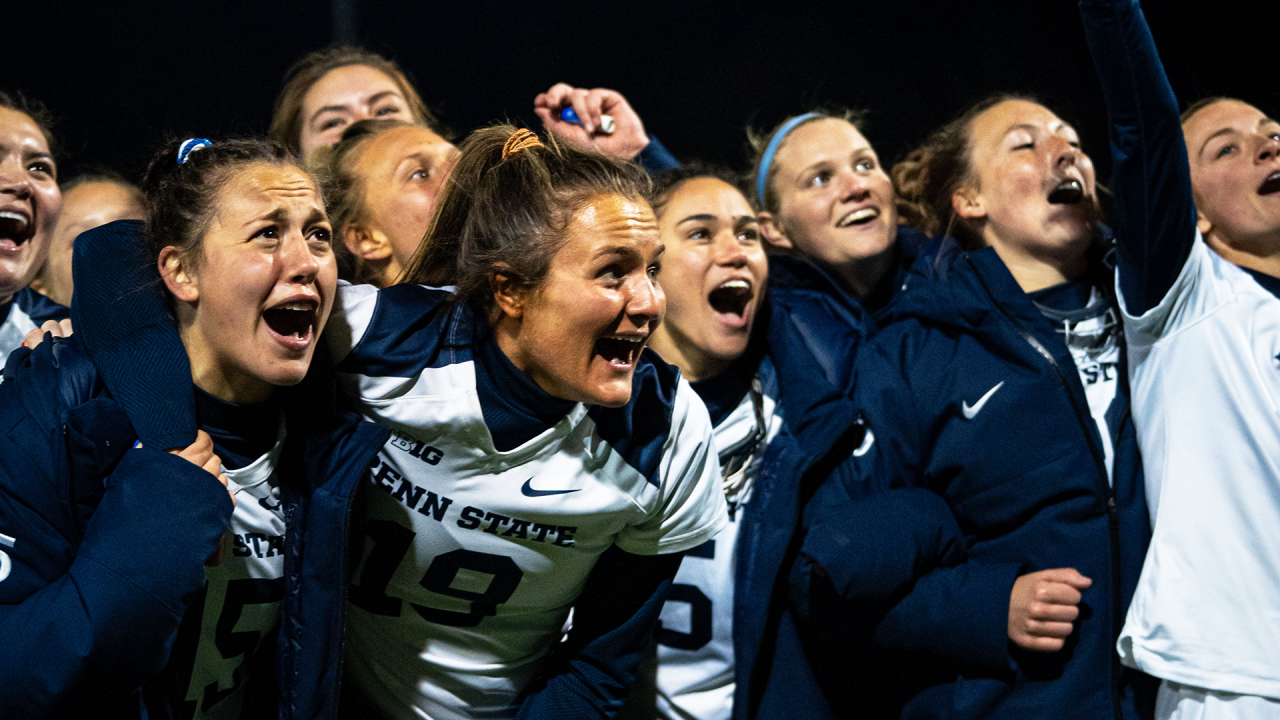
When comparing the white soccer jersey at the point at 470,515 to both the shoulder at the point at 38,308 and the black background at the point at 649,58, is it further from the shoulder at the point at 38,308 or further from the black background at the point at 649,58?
the black background at the point at 649,58

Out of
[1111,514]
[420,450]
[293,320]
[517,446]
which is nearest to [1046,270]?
[1111,514]

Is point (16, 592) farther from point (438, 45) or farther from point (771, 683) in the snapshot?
point (438, 45)

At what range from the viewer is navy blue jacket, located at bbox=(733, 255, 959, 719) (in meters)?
1.60

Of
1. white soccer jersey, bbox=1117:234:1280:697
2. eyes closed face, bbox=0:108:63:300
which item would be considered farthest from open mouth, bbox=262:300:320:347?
white soccer jersey, bbox=1117:234:1280:697

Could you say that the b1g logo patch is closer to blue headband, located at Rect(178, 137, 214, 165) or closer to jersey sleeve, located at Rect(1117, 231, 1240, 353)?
blue headband, located at Rect(178, 137, 214, 165)

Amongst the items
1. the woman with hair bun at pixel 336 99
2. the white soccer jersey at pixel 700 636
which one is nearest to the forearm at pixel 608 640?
the white soccer jersey at pixel 700 636

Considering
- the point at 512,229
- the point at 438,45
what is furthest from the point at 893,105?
the point at 512,229

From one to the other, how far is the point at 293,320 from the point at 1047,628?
120 cm

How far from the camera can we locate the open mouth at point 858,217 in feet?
6.96

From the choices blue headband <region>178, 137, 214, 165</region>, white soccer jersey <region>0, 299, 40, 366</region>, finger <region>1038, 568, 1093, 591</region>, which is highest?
blue headband <region>178, 137, 214, 165</region>

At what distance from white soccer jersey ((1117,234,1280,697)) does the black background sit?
2.59ft

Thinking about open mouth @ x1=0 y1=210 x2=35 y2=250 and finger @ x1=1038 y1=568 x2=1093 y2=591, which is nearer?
finger @ x1=1038 y1=568 x2=1093 y2=591

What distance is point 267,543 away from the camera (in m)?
1.34

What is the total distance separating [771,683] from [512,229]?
0.85 meters
